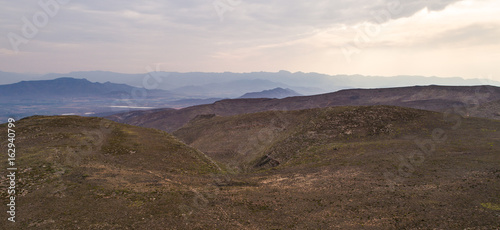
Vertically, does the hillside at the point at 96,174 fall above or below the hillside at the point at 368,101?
below

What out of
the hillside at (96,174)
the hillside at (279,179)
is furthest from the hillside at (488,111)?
the hillside at (96,174)

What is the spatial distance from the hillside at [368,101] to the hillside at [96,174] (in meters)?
111

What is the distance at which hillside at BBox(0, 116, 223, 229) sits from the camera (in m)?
19.6

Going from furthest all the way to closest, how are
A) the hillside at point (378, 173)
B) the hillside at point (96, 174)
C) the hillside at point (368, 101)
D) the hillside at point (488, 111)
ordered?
the hillside at point (368, 101), the hillside at point (488, 111), the hillside at point (96, 174), the hillside at point (378, 173)

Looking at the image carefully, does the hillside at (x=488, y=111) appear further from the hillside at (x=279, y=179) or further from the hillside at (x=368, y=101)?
the hillside at (x=279, y=179)

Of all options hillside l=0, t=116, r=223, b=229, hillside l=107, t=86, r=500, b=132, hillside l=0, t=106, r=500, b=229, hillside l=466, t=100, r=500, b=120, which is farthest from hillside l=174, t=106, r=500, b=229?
hillside l=107, t=86, r=500, b=132

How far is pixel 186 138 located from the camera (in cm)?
8438

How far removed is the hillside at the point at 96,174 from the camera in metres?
19.6

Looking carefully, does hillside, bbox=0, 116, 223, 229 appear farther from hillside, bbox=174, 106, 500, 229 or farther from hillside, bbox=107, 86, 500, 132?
hillside, bbox=107, 86, 500, 132

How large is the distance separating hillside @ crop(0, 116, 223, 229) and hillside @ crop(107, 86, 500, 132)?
111251 mm

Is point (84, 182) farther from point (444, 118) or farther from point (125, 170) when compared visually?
point (444, 118)

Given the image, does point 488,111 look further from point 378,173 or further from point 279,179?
point 279,179

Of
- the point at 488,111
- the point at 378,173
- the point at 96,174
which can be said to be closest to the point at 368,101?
the point at 488,111

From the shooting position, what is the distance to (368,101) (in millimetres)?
164875
